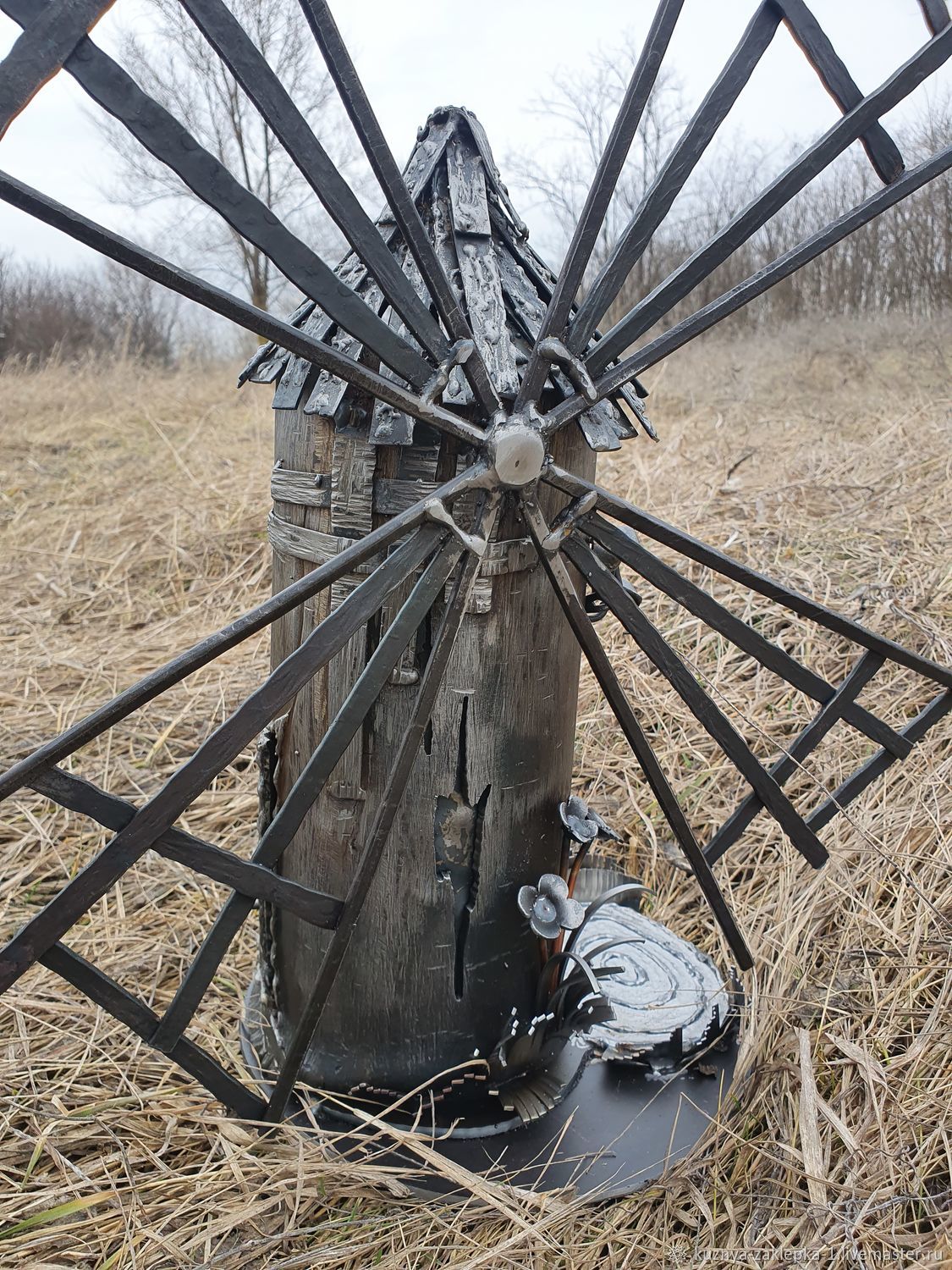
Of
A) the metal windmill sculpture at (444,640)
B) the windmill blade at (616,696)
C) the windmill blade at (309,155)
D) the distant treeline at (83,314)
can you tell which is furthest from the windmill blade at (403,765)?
the distant treeline at (83,314)

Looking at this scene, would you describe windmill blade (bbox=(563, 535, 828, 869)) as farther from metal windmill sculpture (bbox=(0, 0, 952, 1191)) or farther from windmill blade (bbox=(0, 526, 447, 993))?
windmill blade (bbox=(0, 526, 447, 993))

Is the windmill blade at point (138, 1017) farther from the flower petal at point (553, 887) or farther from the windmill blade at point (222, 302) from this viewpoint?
the windmill blade at point (222, 302)

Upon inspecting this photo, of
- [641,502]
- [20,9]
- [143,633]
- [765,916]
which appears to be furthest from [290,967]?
[641,502]

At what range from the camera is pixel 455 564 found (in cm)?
173

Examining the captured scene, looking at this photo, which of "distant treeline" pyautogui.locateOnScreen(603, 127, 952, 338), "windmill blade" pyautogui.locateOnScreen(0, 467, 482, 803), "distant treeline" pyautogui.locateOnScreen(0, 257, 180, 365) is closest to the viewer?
"windmill blade" pyautogui.locateOnScreen(0, 467, 482, 803)

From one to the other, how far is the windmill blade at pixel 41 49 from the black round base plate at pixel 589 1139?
194 centimetres

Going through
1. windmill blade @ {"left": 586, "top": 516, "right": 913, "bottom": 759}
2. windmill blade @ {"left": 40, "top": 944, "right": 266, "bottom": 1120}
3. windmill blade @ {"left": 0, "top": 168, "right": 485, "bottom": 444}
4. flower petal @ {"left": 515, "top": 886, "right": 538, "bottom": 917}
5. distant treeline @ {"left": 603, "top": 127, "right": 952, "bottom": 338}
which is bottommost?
windmill blade @ {"left": 40, "top": 944, "right": 266, "bottom": 1120}

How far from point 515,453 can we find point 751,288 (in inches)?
22.3

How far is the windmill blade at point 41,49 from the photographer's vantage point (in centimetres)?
119

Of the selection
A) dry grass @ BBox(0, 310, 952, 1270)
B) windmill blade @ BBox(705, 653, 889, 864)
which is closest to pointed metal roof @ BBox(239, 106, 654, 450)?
windmill blade @ BBox(705, 653, 889, 864)

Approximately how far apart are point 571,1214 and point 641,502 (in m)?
4.03

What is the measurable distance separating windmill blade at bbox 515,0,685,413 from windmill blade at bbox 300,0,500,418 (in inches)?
3.8

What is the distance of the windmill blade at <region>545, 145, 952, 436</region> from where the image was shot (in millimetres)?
1694

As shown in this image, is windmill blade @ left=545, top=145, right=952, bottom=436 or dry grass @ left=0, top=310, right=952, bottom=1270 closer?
windmill blade @ left=545, top=145, right=952, bottom=436
